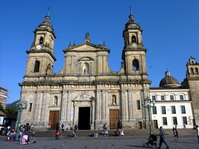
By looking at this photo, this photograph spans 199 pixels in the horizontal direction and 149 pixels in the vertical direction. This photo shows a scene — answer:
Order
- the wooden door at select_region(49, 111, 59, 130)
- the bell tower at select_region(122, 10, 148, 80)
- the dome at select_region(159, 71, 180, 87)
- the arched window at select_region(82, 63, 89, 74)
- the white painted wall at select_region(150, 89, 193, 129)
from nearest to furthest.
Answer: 1. the wooden door at select_region(49, 111, 59, 130)
2. the bell tower at select_region(122, 10, 148, 80)
3. the arched window at select_region(82, 63, 89, 74)
4. the white painted wall at select_region(150, 89, 193, 129)
5. the dome at select_region(159, 71, 180, 87)

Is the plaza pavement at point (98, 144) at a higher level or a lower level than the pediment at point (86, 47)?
lower

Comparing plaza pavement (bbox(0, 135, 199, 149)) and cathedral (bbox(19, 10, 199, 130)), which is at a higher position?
cathedral (bbox(19, 10, 199, 130))

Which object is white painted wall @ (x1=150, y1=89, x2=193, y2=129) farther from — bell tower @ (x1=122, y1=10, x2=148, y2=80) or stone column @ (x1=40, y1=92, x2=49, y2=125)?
stone column @ (x1=40, y1=92, x2=49, y2=125)

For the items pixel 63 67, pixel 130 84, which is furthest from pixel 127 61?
pixel 63 67

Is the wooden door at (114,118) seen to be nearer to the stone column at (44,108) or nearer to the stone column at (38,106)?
the stone column at (44,108)

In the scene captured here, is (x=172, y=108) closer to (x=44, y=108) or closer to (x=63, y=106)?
(x=63, y=106)

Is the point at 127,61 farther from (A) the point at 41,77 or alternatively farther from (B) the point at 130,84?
(A) the point at 41,77

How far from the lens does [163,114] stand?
1572 inches

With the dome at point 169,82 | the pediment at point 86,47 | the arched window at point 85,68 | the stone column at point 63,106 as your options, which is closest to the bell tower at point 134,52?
the pediment at point 86,47

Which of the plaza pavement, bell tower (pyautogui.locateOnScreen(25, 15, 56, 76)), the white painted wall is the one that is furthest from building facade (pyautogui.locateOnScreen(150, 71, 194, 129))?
bell tower (pyautogui.locateOnScreen(25, 15, 56, 76))

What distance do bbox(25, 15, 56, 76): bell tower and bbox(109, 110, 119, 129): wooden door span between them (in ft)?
45.7

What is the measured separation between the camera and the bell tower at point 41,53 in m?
32.1

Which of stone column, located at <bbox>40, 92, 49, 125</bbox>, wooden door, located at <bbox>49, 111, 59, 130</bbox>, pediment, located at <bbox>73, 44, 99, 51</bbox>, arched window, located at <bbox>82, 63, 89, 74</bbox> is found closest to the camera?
stone column, located at <bbox>40, 92, 49, 125</bbox>

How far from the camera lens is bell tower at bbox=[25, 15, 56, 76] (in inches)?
1262
